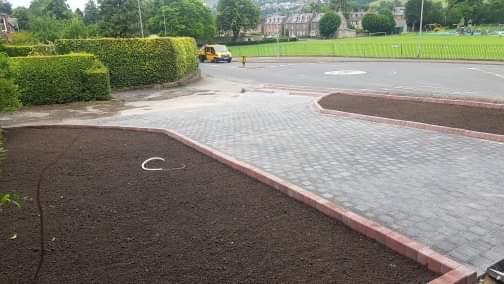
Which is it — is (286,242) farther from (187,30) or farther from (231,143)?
(187,30)

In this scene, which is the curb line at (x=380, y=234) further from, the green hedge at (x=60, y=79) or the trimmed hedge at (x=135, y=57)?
the trimmed hedge at (x=135, y=57)

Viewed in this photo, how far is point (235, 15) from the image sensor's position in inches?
3652

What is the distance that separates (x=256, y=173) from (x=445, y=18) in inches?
4522

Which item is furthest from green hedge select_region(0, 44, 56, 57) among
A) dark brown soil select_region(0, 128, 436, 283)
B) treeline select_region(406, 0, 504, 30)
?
treeline select_region(406, 0, 504, 30)

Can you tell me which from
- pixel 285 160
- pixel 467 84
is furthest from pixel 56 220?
pixel 467 84

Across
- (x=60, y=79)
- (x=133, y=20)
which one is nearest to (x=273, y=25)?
(x=133, y=20)

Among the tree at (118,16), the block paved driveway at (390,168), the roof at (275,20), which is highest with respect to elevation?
the roof at (275,20)

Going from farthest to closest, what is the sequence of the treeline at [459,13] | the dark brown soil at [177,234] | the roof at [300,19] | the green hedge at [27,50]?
the roof at [300,19] → the treeline at [459,13] → the green hedge at [27,50] → the dark brown soil at [177,234]

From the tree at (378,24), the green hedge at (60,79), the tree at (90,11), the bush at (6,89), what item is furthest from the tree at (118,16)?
the tree at (378,24)

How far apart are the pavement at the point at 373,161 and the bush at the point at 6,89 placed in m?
2.59

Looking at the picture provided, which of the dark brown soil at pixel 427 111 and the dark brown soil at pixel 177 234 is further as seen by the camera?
the dark brown soil at pixel 427 111

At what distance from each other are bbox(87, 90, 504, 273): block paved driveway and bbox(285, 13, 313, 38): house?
12441 cm

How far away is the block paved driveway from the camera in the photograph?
169 inches

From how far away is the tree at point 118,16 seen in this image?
5347 centimetres
